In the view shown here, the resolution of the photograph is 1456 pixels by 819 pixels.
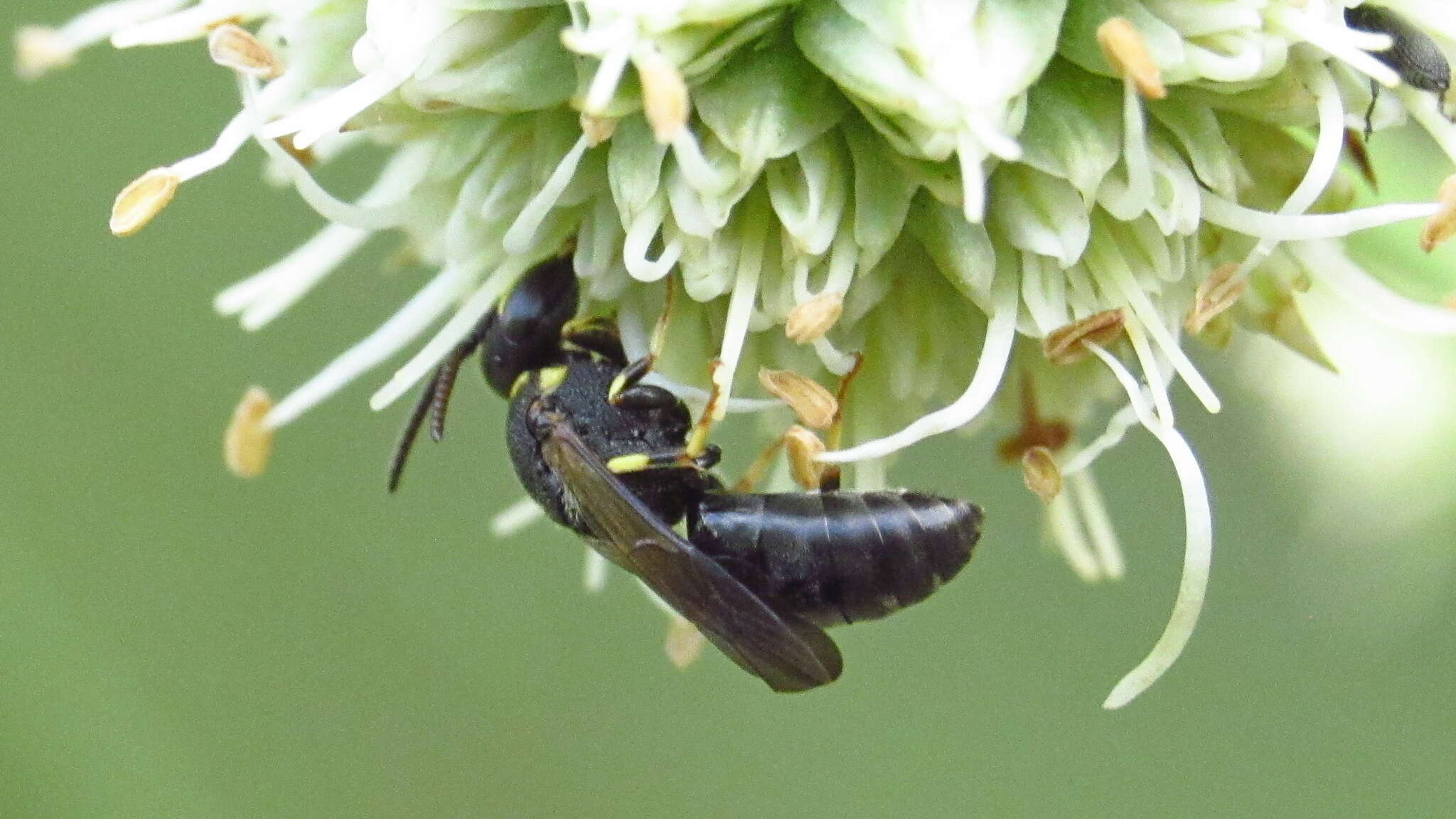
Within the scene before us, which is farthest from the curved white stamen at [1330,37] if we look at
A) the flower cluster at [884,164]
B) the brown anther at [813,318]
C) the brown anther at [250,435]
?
the brown anther at [250,435]

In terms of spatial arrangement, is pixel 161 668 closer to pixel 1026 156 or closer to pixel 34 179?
pixel 34 179

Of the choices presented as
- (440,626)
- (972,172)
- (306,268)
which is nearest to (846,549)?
(972,172)

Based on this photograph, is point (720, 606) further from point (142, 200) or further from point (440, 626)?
point (440, 626)

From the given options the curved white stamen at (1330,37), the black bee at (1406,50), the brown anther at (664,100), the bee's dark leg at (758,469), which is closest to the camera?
the brown anther at (664,100)

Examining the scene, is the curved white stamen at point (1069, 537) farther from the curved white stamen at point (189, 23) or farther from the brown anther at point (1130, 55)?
the curved white stamen at point (189, 23)

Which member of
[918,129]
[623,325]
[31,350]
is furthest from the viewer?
[31,350]

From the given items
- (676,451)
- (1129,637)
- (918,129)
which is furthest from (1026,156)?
(1129,637)

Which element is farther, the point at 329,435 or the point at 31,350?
the point at 329,435

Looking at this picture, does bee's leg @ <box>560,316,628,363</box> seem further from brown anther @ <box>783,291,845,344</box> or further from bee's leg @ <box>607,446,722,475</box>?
brown anther @ <box>783,291,845,344</box>
